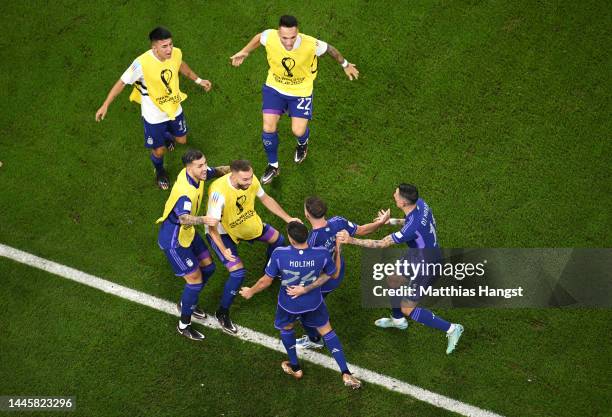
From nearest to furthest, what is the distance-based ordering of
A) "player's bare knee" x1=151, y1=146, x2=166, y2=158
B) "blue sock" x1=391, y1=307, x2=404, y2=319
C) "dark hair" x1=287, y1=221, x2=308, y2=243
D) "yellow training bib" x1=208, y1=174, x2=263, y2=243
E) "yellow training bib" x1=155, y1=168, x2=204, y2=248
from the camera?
"dark hair" x1=287, y1=221, x2=308, y2=243 → "yellow training bib" x1=155, y1=168, x2=204, y2=248 → "yellow training bib" x1=208, y1=174, x2=263, y2=243 → "blue sock" x1=391, y1=307, x2=404, y2=319 → "player's bare knee" x1=151, y1=146, x2=166, y2=158

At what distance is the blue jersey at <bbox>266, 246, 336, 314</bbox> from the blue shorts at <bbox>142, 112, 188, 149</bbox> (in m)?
3.03

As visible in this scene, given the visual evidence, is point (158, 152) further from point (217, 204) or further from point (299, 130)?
point (217, 204)

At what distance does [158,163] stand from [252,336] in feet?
9.13

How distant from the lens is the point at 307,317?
8.00m

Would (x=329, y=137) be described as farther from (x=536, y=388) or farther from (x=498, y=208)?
(x=536, y=388)

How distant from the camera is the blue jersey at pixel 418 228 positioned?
7.98m

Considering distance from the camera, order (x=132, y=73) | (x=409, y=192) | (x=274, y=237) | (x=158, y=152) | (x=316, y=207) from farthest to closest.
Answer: (x=158, y=152) → (x=132, y=73) → (x=274, y=237) → (x=409, y=192) → (x=316, y=207)

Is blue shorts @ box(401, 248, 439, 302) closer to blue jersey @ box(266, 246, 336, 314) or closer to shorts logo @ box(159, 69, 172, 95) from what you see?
blue jersey @ box(266, 246, 336, 314)

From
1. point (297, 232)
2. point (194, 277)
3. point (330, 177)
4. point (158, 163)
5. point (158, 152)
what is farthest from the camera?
point (330, 177)

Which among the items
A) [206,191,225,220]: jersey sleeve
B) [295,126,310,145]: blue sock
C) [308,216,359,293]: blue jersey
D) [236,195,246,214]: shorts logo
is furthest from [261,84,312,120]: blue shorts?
[308,216,359,293]: blue jersey

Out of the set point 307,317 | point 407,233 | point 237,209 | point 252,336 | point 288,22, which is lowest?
point 252,336

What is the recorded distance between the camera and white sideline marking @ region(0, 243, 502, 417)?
837cm

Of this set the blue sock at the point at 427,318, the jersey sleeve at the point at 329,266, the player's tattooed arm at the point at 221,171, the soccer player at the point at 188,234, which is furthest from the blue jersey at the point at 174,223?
the blue sock at the point at 427,318

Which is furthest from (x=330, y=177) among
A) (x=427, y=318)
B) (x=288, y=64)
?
(x=427, y=318)
